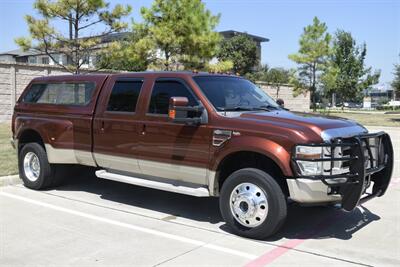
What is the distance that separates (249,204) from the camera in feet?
18.2

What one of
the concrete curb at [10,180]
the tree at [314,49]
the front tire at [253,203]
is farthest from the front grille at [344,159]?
the tree at [314,49]

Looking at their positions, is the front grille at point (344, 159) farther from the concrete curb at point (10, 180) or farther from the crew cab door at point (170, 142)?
the concrete curb at point (10, 180)

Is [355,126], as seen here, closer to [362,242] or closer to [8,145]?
[362,242]

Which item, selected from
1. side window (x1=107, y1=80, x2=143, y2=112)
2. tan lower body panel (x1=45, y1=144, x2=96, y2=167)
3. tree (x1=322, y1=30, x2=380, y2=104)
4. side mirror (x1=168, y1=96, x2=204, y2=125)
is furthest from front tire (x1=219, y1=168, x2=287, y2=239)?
tree (x1=322, y1=30, x2=380, y2=104)

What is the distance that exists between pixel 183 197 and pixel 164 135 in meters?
1.77

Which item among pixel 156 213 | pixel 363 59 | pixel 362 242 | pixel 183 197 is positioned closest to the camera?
pixel 362 242

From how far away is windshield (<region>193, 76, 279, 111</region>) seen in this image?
6.27 m

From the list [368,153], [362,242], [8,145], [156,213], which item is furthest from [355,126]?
[8,145]

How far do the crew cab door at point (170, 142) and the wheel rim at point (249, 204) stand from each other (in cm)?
55

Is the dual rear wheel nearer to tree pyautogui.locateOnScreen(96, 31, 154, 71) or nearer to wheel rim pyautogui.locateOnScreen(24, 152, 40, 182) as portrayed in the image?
wheel rim pyautogui.locateOnScreen(24, 152, 40, 182)

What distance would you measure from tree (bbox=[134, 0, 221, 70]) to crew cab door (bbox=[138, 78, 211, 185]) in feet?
47.1

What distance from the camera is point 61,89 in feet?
26.5

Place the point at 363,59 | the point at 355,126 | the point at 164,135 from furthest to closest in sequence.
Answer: the point at 363,59, the point at 164,135, the point at 355,126

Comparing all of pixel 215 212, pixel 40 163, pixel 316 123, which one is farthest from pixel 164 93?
pixel 40 163
